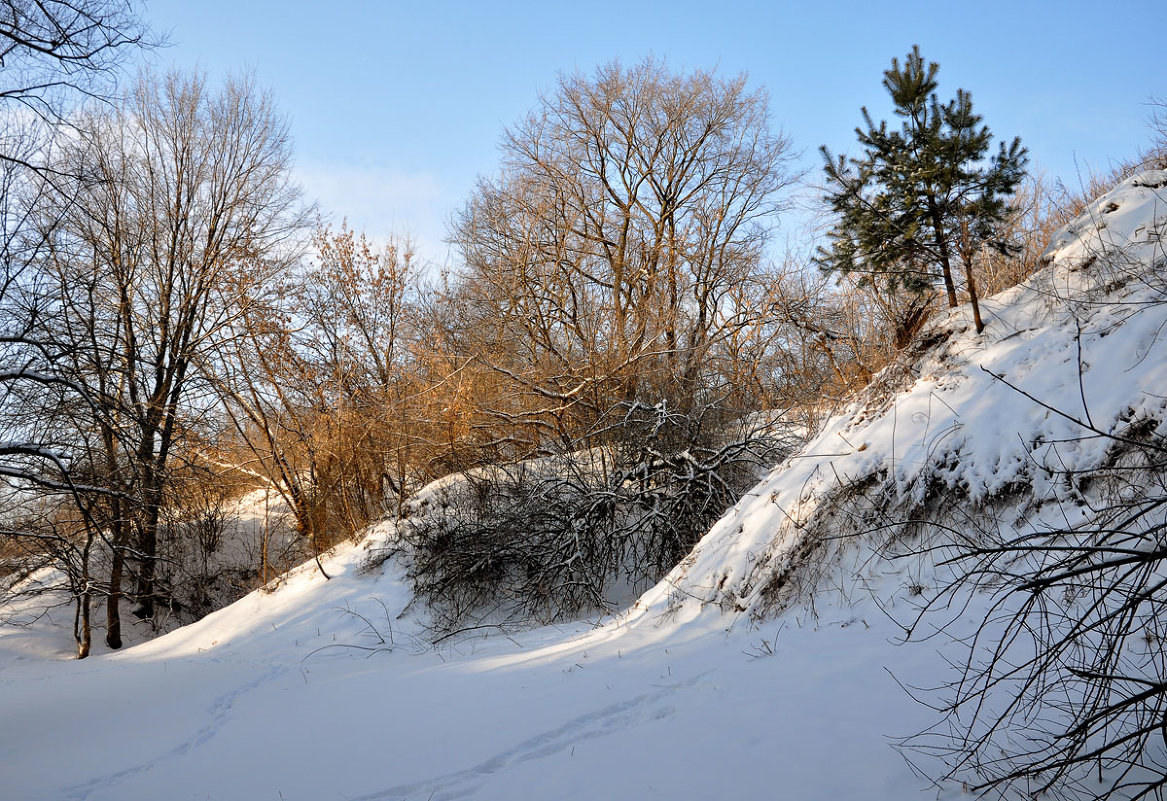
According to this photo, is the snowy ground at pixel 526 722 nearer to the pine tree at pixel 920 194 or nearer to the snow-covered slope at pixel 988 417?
the snow-covered slope at pixel 988 417

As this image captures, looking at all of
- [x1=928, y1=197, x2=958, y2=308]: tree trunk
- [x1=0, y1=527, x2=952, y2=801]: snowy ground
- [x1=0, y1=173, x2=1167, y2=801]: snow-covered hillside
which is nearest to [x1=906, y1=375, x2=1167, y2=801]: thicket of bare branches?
[x1=0, y1=173, x2=1167, y2=801]: snow-covered hillside

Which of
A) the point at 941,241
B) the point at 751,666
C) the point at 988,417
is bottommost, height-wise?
the point at 751,666

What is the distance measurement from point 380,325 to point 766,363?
10.4 metres

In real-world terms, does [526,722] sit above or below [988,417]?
below

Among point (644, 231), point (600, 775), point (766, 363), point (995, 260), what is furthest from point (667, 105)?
point (600, 775)

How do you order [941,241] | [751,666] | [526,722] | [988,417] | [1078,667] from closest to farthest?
[1078,667], [526,722], [751,666], [988,417], [941,241]

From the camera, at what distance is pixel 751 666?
547cm

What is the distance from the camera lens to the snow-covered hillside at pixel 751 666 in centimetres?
421

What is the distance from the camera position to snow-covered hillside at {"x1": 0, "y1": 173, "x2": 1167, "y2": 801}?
421 cm

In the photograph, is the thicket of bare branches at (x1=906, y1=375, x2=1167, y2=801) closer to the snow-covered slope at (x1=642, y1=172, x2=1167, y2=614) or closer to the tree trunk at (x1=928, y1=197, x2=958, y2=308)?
the snow-covered slope at (x1=642, y1=172, x2=1167, y2=614)

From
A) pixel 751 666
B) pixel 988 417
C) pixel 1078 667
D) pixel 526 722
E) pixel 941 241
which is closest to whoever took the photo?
pixel 1078 667

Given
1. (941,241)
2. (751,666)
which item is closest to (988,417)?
(941,241)

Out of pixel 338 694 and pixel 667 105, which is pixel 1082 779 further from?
pixel 667 105

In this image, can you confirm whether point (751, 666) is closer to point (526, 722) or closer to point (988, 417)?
point (526, 722)
